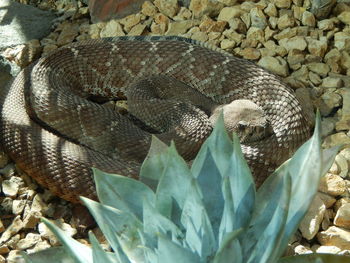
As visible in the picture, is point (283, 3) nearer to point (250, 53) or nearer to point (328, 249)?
point (250, 53)

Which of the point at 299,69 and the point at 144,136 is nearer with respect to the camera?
the point at 144,136

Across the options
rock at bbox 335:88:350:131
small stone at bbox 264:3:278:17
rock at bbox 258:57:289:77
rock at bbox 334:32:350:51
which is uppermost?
small stone at bbox 264:3:278:17

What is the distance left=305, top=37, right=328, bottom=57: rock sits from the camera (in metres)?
5.26

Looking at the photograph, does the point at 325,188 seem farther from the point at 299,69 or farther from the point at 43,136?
the point at 43,136

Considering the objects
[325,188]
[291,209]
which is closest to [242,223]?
[291,209]

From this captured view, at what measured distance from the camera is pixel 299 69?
17.0 ft

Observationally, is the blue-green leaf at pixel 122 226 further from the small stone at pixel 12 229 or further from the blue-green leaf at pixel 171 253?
the small stone at pixel 12 229

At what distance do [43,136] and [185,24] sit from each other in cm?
223

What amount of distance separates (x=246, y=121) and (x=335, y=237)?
1.33 m

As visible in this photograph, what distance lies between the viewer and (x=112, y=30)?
5977mm

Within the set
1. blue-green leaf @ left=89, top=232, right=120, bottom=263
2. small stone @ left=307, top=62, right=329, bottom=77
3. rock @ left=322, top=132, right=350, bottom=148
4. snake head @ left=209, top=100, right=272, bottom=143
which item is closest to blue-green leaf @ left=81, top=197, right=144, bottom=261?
blue-green leaf @ left=89, top=232, right=120, bottom=263

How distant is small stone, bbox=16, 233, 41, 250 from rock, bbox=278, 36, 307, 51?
3077 millimetres

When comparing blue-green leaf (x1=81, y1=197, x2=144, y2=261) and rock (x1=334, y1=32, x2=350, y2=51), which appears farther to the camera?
rock (x1=334, y1=32, x2=350, y2=51)

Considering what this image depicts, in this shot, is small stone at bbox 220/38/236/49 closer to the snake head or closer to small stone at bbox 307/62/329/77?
small stone at bbox 307/62/329/77
